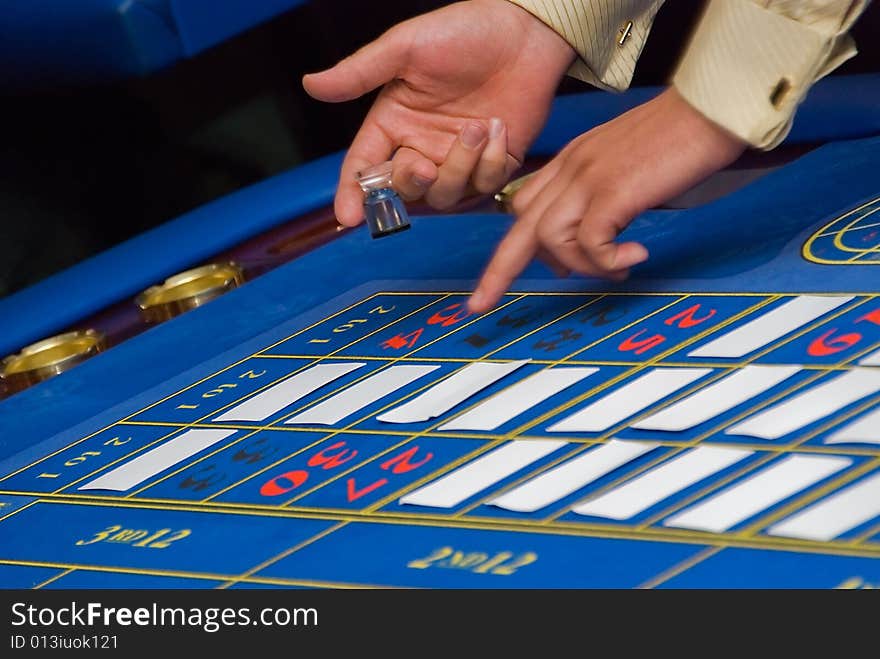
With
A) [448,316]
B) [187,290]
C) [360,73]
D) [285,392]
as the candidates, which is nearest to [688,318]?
[448,316]

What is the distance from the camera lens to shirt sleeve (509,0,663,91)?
1636 mm

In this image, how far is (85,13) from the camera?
7.06 feet

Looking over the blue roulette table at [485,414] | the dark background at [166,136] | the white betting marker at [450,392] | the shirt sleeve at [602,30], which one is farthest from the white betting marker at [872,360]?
the dark background at [166,136]

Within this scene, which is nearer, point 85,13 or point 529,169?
point 529,169

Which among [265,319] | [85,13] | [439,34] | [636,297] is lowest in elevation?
[636,297]

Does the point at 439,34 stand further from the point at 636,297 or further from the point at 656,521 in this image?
the point at 656,521

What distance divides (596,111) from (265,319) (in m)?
0.61

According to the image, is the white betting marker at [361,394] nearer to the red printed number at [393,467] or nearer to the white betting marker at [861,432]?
the red printed number at [393,467]

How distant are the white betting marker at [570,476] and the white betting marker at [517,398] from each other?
123 mm

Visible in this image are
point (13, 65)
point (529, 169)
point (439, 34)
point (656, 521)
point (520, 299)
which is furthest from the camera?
point (13, 65)

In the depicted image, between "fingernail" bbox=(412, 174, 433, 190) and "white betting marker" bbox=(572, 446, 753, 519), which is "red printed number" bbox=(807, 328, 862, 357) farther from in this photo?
"fingernail" bbox=(412, 174, 433, 190)

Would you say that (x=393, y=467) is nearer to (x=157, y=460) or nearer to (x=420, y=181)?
(x=157, y=460)

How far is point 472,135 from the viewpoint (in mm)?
1465
